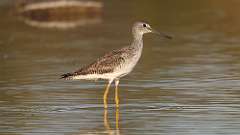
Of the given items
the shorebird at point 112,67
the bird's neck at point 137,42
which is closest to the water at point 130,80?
the shorebird at point 112,67

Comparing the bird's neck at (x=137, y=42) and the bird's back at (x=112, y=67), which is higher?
the bird's neck at (x=137, y=42)

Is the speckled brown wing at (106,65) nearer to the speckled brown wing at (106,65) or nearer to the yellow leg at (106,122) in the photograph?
the speckled brown wing at (106,65)

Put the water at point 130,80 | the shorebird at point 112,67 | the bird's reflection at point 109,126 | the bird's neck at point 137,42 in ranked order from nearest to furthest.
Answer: the bird's reflection at point 109,126
the water at point 130,80
the shorebird at point 112,67
the bird's neck at point 137,42

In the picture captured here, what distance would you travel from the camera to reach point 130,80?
19.1 m

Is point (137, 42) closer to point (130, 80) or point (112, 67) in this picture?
point (112, 67)

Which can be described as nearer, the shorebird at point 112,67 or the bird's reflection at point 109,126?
the bird's reflection at point 109,126

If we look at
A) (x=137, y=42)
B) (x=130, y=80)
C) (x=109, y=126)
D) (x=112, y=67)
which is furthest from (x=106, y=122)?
(x=130, y=80)

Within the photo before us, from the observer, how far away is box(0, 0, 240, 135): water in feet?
46.3

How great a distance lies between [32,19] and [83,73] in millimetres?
16542

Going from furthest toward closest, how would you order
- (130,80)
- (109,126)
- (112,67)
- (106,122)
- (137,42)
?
(130,80), (137,42), (112,67), (106,122), (109,126)

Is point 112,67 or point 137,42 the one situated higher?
point 137,42

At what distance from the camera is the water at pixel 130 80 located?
555 inches

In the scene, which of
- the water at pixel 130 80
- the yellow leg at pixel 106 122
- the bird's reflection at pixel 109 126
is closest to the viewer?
the bird's reflection at pixel 109 126

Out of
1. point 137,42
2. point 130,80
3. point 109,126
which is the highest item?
point 137,42
